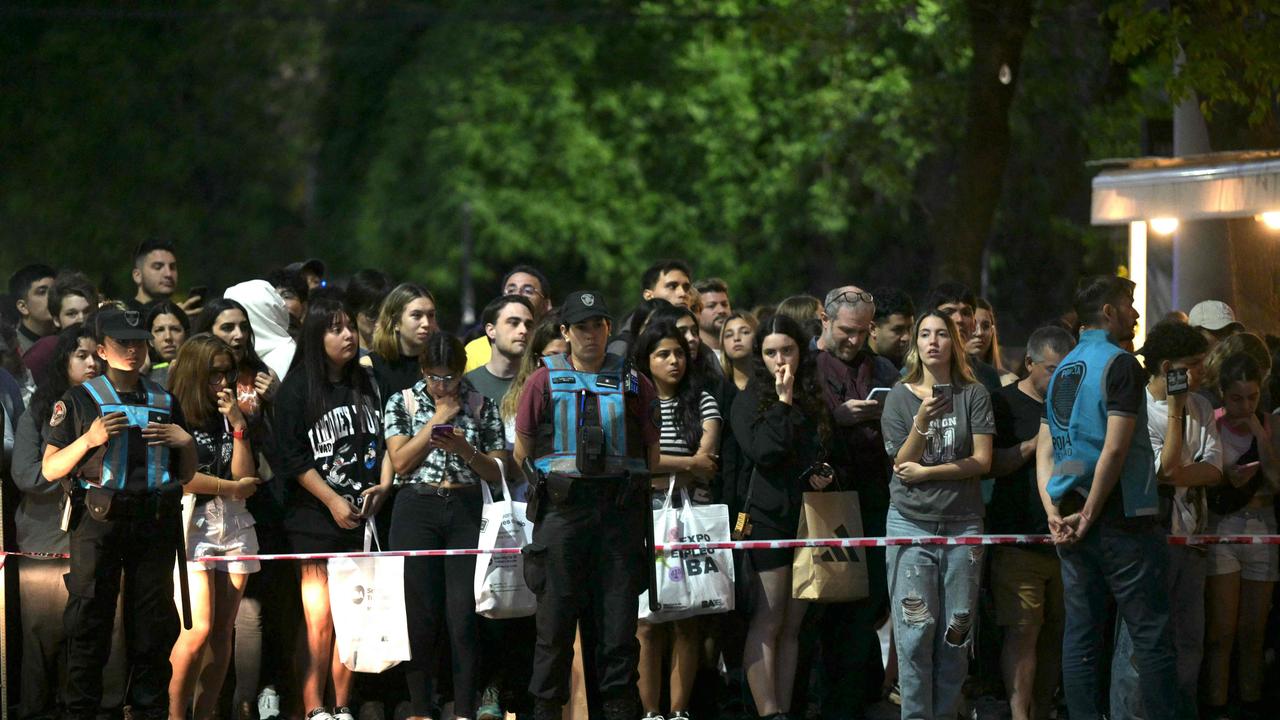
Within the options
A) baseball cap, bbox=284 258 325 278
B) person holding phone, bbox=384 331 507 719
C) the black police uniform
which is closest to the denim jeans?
person holding phone, bbox=384 331 507 719

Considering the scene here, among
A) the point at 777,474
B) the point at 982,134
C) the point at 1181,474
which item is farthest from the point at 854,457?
the point at 982,134

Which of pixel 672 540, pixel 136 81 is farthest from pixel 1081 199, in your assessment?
pixel 672 540

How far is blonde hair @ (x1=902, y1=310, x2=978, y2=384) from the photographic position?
29.1 feet

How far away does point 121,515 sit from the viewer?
838 centimetres

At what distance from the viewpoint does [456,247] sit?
123 feet

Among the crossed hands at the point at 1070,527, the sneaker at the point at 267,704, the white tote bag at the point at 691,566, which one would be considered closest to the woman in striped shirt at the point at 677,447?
the white tote bag at the point at 691,566

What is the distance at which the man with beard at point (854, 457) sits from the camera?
30.8 ft

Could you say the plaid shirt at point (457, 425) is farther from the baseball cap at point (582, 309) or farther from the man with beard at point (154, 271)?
the man with beard at point (154, 271)

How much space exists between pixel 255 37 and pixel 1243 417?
32002mm

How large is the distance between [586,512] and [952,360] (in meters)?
1.91

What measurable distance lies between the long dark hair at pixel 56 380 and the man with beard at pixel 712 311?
3.62 meters

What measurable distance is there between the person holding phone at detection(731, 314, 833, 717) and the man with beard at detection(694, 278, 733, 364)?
5.65 ft

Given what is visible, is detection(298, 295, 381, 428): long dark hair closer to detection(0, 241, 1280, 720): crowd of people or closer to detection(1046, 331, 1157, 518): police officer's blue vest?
detection(0, 241, 1280, 720): crowd of people

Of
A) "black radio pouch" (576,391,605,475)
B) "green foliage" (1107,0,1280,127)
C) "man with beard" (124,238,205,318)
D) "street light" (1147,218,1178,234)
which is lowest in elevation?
"black radio pouch" (576,391,605,475)
